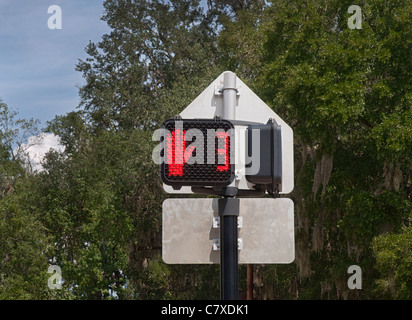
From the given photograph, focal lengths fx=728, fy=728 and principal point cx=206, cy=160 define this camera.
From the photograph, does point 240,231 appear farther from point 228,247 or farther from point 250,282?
point 250,282

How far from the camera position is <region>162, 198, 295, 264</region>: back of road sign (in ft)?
12.3

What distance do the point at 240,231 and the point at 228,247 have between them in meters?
0.35

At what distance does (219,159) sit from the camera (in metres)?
3.24

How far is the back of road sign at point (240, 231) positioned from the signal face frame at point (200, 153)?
50 cm

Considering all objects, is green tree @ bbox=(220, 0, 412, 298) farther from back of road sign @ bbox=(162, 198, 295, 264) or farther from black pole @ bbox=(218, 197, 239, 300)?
black pole @ bbox=(218, 197, 239, 300)

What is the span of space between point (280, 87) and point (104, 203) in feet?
35.9

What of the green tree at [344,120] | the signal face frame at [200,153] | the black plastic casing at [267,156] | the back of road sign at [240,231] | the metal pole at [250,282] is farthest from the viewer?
the metal pole at [250,282]

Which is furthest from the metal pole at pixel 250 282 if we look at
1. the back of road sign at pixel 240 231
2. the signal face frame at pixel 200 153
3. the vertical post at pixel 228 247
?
the signal face frame at pixel 200 153

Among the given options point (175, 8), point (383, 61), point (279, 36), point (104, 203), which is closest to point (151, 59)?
point (175, 8)

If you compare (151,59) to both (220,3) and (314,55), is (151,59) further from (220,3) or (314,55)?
(314,55)

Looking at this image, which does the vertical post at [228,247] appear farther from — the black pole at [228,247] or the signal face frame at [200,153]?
the signal face frame at [200,153]

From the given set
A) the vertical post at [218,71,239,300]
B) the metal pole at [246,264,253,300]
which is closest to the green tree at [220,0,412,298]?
the metal pole at [246,264,253,300]

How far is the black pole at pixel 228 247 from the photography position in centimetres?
336

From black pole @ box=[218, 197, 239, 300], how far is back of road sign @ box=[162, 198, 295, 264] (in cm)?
28
